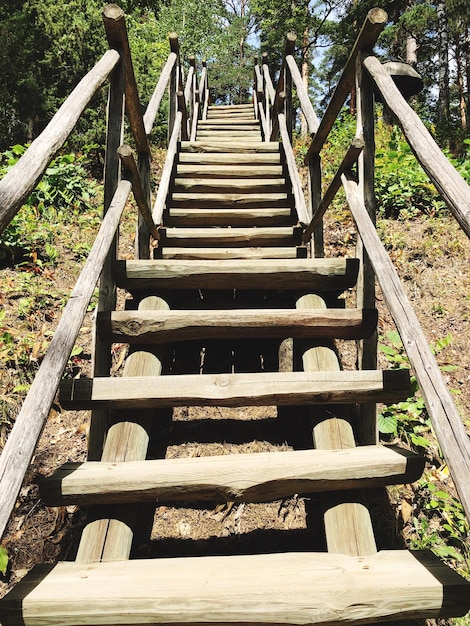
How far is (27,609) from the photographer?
117cm

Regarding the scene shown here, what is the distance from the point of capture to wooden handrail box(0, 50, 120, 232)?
1190 millimetres

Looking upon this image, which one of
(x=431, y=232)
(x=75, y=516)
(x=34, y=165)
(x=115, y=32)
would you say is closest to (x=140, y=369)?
(x=75, y=516)

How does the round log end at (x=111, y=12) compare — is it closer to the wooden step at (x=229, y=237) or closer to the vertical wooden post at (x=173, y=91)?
the wooden step at (x=229, y=237)

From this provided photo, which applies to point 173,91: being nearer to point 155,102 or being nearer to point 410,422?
point 155,102

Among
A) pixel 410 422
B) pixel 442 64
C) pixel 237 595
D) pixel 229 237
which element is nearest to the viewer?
pixel 237 595

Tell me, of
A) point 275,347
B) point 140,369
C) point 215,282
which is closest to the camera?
point 140,369

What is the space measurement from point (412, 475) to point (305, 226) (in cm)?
218

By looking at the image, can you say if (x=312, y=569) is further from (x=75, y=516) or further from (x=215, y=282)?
(x=215, y=282)

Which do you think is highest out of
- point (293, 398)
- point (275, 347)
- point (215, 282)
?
point (215, 282)

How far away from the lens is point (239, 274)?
2.44 m

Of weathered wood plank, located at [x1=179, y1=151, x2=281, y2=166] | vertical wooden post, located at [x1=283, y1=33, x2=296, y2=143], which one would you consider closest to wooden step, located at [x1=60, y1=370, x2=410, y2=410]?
weathered wood plank, located at [x1=179, y1=151, x2=281, y2=166]

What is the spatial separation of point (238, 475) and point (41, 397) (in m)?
0.69

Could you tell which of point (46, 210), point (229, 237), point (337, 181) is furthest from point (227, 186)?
point (46, 210)

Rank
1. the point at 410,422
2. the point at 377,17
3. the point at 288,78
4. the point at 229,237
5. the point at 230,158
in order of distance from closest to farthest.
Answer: the point at 377,17 < the point at 410,422 < the point at 229,237 < the point at 230,158 < the point at 288,78
